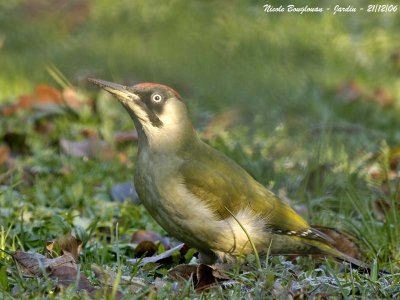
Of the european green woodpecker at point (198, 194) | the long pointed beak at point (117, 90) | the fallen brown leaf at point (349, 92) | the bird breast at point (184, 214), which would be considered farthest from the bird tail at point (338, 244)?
the fallen brown leaf at point (349, 92)

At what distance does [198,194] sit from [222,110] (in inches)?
123

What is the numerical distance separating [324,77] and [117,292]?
19.0 feet

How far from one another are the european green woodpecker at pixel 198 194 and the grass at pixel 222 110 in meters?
0.16

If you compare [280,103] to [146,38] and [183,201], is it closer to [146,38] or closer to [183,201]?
[146,38]

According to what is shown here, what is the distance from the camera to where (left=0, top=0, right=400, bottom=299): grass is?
4527 millimetres

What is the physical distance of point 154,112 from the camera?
467 centimetres

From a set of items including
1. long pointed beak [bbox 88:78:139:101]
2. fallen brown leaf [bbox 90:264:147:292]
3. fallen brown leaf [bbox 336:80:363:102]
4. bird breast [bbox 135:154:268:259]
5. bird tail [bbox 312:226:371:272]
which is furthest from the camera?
fallen brown leaf [bbox 336:80:363:102]

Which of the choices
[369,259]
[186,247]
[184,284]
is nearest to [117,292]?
[184,284]

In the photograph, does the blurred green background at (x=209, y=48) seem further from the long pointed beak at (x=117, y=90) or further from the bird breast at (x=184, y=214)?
the bird breast at (x=184, y=214)

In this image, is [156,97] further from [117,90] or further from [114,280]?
[114,280]

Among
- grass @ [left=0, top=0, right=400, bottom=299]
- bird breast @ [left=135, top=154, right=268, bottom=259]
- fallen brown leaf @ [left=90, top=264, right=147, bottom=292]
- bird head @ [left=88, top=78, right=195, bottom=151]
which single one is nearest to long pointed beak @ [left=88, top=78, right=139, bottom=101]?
bird head @ [left=88, top=78, right=195, bottom=151]

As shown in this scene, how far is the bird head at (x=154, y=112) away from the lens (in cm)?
461

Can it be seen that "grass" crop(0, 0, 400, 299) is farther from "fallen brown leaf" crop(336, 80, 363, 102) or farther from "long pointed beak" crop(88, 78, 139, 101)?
"long pointed beak" crop(88, 78, 139, 101)

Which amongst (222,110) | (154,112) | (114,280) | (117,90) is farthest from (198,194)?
(222,110)
